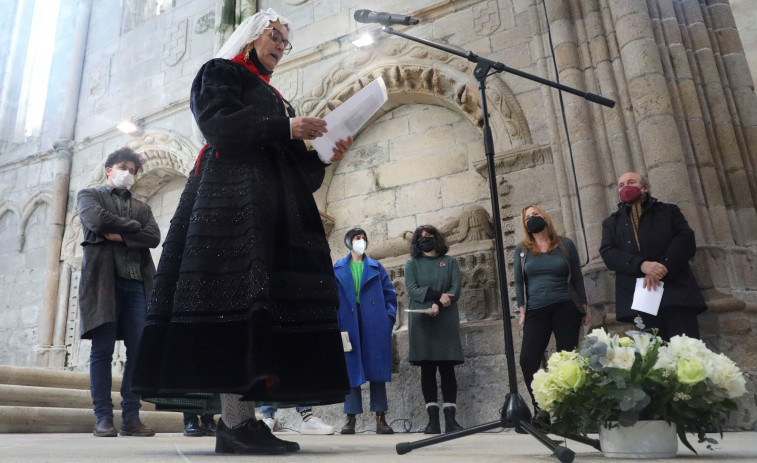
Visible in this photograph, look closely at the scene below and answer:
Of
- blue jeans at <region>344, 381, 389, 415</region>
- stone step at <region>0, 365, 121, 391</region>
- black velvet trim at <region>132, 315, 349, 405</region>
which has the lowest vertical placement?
blue jeans at <region>344, 381, 389, 415</region>

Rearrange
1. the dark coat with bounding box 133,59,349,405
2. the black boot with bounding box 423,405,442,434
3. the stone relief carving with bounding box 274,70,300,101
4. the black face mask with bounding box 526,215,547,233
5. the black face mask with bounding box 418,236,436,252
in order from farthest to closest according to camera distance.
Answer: the stone relief carving with bounding box 274,70,300,101
the black face mask with bounding box 418,236,436,252
the black boot with bounding box 423,405,442,434
the black face mask with bounding box 526,215,547,233
the dark coat with bounding box 133,59,349,405

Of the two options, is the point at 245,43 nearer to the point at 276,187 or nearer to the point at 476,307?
the point at 276,187

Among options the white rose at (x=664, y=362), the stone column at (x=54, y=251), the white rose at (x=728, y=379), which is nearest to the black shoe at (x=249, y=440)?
the white rose at (x=664, y=362)

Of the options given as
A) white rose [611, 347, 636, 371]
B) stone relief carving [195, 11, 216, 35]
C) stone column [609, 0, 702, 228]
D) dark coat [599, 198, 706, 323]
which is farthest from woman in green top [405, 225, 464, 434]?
stone relief carving [195, 11, 216, 35]

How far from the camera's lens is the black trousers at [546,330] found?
3518mm

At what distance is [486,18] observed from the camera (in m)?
5.57

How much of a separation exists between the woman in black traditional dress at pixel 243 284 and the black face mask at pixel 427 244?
246 cm

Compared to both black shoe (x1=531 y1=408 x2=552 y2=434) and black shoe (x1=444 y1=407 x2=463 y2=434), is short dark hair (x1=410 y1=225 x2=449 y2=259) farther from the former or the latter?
black shoe (x1=531 y1=408 x2=552 y2=434)

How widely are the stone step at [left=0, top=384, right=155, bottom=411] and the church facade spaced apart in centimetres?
231

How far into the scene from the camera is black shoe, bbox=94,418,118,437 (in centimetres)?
300

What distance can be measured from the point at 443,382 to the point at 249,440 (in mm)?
2469

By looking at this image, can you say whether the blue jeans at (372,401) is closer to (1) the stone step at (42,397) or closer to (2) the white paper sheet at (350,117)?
(1) the stone step at (42,397)

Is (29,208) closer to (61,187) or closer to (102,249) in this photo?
(61,187)

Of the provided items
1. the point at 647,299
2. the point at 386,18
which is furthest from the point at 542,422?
the point at 386,18
